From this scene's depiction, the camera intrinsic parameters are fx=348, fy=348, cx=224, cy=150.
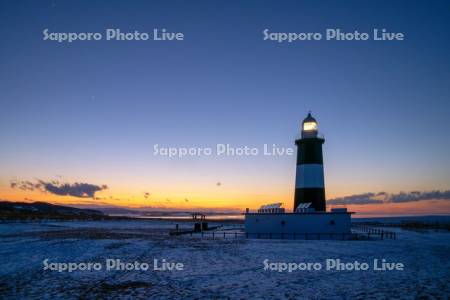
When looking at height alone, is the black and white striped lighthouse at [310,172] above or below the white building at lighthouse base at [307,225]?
above

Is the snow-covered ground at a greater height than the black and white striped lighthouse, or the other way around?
the black and white striped lighthouse

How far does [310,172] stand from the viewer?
33688 mm

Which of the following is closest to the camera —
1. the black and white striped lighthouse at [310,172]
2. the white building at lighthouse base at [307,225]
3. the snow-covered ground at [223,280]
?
the snow-covered ground at [223,280]

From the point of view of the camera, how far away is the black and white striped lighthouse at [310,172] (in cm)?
3350

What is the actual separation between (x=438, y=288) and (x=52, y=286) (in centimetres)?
1443

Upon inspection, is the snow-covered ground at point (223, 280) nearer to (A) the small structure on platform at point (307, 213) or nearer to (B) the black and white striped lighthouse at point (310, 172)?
(A) the small structure on platform at point (307, 213)

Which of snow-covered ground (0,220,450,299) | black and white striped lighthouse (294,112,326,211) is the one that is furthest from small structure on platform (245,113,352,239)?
snow-covered ground (0,220,450,299)

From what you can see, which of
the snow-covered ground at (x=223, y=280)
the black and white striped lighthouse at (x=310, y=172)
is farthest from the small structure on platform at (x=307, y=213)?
the snow-covered ground at (x=223, y=280)

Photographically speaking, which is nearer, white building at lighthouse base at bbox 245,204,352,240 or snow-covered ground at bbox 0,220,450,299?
snow-covered ground at bbox 0,220,450,299

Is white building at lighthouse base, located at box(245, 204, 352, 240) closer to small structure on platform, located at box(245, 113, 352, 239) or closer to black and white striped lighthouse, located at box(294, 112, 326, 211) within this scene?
small structure on platform, located at box(245, 113, 352, 239)

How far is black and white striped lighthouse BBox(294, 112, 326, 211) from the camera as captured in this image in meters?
33.5

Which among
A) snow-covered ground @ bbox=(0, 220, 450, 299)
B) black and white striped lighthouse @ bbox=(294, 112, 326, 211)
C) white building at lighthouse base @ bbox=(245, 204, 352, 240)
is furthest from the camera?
black and white striped lighthouse @ bbox=(294, 112, 326, 211)

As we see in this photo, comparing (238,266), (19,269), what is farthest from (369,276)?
(19,269)

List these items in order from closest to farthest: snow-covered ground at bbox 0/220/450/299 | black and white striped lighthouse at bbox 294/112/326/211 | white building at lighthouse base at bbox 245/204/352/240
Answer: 1. snow-covered ground at bbox 0/220/450/299
2. white building at lighthouse base at bbox 245/204/352/240
3. black and white striped lighthouse at bbox 294/112/326/211
